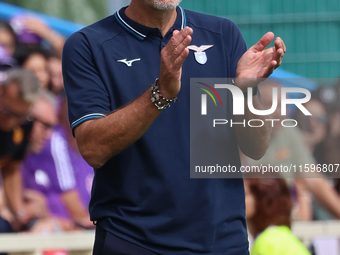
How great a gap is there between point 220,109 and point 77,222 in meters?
2.71

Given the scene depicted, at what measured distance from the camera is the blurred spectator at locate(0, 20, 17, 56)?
4508 mm

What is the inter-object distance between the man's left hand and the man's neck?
0.32m

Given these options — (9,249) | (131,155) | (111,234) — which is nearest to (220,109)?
(131,155)

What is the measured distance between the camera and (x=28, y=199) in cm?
419

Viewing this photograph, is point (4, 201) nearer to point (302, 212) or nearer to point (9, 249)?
point (9, 249)

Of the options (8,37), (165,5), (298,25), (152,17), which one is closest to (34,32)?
(8,37)

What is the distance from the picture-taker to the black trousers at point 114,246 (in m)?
1.89

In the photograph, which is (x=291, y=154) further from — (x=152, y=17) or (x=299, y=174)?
(x=152, y=17)

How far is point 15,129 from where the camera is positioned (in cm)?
421

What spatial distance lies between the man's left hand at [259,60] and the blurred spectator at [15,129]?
2.57m

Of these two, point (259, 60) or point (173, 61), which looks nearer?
point (173, 61)

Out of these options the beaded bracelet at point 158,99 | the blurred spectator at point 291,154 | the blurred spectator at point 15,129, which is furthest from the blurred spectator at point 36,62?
the beaded bracelet at point 158,99

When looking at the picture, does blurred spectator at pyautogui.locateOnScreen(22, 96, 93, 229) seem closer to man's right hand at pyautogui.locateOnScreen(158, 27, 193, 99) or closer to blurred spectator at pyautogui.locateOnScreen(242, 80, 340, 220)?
blurred spectator at pyautogui.locateOnScreen(242, 80, 340, 220)

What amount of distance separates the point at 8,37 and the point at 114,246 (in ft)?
10.3
